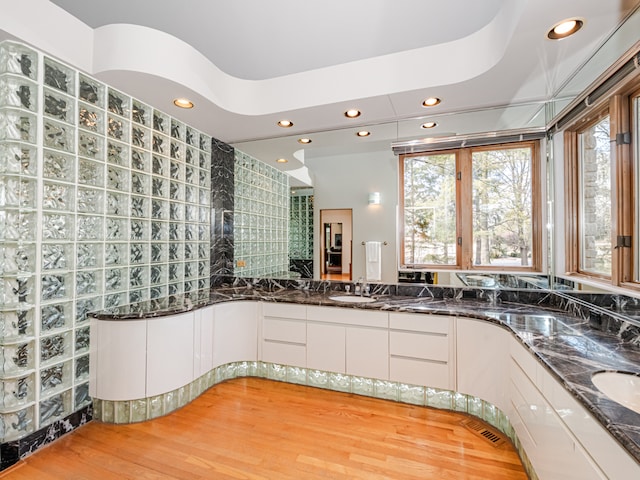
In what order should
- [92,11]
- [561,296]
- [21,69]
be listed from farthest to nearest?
[561,296]
[92,11]
[21,69]

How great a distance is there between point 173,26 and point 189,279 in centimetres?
210

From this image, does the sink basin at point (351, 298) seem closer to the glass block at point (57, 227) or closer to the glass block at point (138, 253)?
the glass block at point (138, 253)

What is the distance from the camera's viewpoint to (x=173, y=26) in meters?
2.05

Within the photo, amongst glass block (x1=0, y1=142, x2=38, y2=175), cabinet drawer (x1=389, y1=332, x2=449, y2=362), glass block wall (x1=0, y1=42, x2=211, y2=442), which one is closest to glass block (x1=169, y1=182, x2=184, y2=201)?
glass block wall (x1=0, y1=42, x2=211, y2=442)

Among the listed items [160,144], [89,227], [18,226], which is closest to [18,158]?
[18,226]

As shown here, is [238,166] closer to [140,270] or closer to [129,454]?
[140,270]

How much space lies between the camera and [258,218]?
3.64 meters

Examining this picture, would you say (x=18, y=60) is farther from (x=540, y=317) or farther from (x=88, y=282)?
(x=540, y=317)

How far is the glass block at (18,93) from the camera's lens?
174 cm

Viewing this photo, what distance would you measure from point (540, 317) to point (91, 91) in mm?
3508

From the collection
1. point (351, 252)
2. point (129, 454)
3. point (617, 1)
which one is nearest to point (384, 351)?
point (351, 252)

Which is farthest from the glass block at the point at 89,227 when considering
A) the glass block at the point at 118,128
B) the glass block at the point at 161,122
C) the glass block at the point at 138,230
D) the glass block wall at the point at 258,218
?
the glass block wall at the point at 258,218

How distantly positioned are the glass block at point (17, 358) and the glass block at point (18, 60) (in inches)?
61.4

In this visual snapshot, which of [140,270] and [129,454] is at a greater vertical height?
[140,270]
